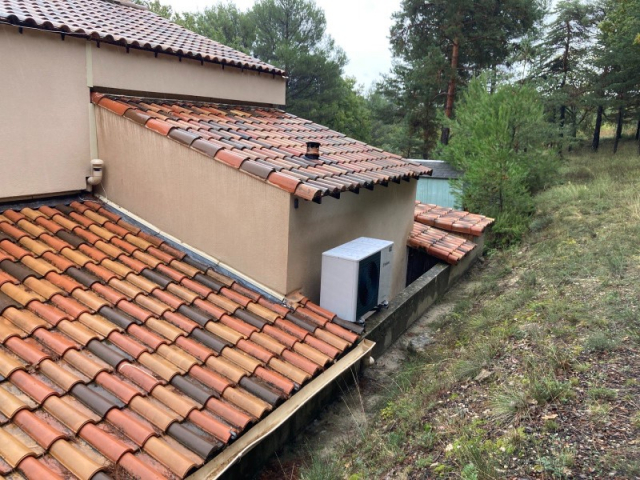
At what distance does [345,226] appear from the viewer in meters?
6.86

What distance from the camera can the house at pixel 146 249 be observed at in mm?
3494

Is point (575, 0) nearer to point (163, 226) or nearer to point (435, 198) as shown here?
point (435, 198)

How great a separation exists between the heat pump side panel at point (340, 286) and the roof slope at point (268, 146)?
37.7 inches

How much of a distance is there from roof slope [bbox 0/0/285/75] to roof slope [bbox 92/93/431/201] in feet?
2.59

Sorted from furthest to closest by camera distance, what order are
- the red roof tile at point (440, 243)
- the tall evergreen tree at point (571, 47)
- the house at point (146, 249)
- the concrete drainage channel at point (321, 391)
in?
the tall evergreen tree at point (571, 47) < the red roof tile at point (440, 243) < the concrete drainage channel at point (321, 391) < the house at point (146, 249)

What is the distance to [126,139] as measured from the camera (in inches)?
240

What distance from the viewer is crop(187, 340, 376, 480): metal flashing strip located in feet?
11.2

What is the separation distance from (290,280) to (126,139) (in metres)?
3.03

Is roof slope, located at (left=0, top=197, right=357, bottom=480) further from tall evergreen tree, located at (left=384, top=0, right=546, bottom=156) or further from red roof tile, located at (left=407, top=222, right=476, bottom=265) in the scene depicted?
tall evergreen tree, located at (left=384, top=0, right=546, bottom=156)

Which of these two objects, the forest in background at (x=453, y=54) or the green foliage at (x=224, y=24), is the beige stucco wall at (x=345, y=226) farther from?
the green foliage at (x=224, y=24)

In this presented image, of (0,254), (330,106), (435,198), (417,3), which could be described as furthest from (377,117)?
(0,254)

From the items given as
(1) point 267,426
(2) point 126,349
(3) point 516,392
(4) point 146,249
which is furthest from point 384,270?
(2) point 126,349

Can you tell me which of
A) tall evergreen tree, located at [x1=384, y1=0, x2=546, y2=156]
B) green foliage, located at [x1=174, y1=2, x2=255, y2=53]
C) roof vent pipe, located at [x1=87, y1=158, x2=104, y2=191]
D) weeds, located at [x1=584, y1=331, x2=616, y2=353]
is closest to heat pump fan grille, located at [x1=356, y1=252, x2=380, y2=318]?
weeds, located at [x1=584, y1=331, x2=616, y2=353]

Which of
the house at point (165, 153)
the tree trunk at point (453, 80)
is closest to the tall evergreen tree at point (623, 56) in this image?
the tree trunk at point (453, 80)
